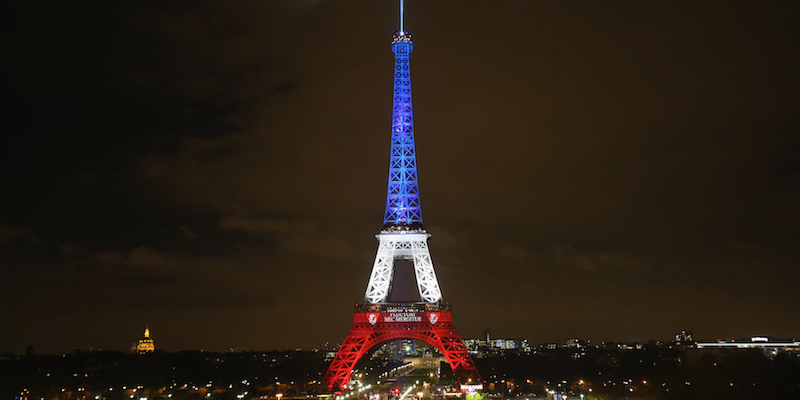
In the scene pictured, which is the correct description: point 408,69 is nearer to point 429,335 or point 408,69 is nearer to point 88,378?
point 429,335

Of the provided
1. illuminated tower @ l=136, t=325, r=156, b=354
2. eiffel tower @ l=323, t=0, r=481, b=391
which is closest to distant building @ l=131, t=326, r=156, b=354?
illuminated tower @ l=136, t=325, r=156, b=354

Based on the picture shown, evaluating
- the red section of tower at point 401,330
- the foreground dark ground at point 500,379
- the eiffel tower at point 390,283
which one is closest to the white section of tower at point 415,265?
the eiffel tower at point 390,283

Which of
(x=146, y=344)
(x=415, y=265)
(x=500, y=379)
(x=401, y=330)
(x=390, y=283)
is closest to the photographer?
(x=401, y=330)

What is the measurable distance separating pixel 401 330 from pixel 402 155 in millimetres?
18375

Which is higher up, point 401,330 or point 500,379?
point 401,330

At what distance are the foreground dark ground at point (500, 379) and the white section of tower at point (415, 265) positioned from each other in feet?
38.9

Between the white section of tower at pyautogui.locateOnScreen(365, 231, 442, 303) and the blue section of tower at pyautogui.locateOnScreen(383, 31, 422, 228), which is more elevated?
the blue section of tower at pyautogui.locateOnScreen(383, 31, 422, 228)

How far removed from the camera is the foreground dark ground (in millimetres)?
56156

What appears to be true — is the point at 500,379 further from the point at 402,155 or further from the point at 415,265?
the point at 402,155

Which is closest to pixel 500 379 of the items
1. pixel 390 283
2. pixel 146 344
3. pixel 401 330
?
pixel 390 283

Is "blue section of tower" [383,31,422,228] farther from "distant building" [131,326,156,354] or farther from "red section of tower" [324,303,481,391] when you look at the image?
"distant building" [131,326,156,354]

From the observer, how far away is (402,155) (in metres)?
73.8

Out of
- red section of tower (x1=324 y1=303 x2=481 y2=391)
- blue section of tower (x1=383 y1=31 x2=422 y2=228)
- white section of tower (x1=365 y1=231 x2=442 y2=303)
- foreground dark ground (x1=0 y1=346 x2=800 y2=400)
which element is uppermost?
blue section of tower (x1=383 y1=31 x2=422 y2=228)

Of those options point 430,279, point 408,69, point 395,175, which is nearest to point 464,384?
point 430,279
